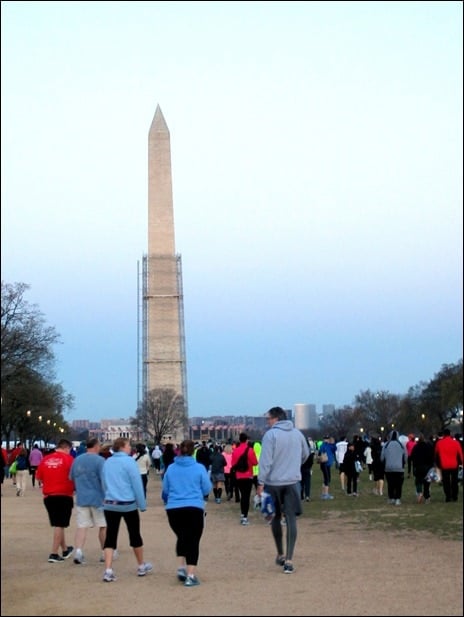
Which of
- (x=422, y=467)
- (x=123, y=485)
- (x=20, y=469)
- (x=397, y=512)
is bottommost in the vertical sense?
(x=397, y=512)

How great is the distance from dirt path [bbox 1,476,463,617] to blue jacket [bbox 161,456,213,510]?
2.70 ft

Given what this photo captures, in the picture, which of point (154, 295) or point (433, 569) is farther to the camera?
point (154, 295)

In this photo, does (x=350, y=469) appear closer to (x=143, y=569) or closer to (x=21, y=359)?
(x=143, y=569)

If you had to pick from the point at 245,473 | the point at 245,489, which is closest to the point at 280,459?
the point at 245,473

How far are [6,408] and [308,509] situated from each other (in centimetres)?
4141

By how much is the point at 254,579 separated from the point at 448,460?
10.7m

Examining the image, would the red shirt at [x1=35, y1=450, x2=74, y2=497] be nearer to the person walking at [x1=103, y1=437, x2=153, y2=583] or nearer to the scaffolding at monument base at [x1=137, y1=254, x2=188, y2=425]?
the person walking at [x1=103, y1=437, x2=153, y2=583]

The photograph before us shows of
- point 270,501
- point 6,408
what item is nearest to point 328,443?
point 270,501

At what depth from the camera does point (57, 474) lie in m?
13.0

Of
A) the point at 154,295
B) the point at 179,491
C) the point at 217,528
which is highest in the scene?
the point at 154,295

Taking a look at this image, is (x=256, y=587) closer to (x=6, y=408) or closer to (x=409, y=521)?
(x=409, y=521)

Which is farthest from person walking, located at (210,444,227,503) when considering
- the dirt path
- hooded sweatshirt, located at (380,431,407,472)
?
the dirt path

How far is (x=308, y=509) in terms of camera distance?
2045 cm

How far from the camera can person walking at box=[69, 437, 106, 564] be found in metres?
12.5
